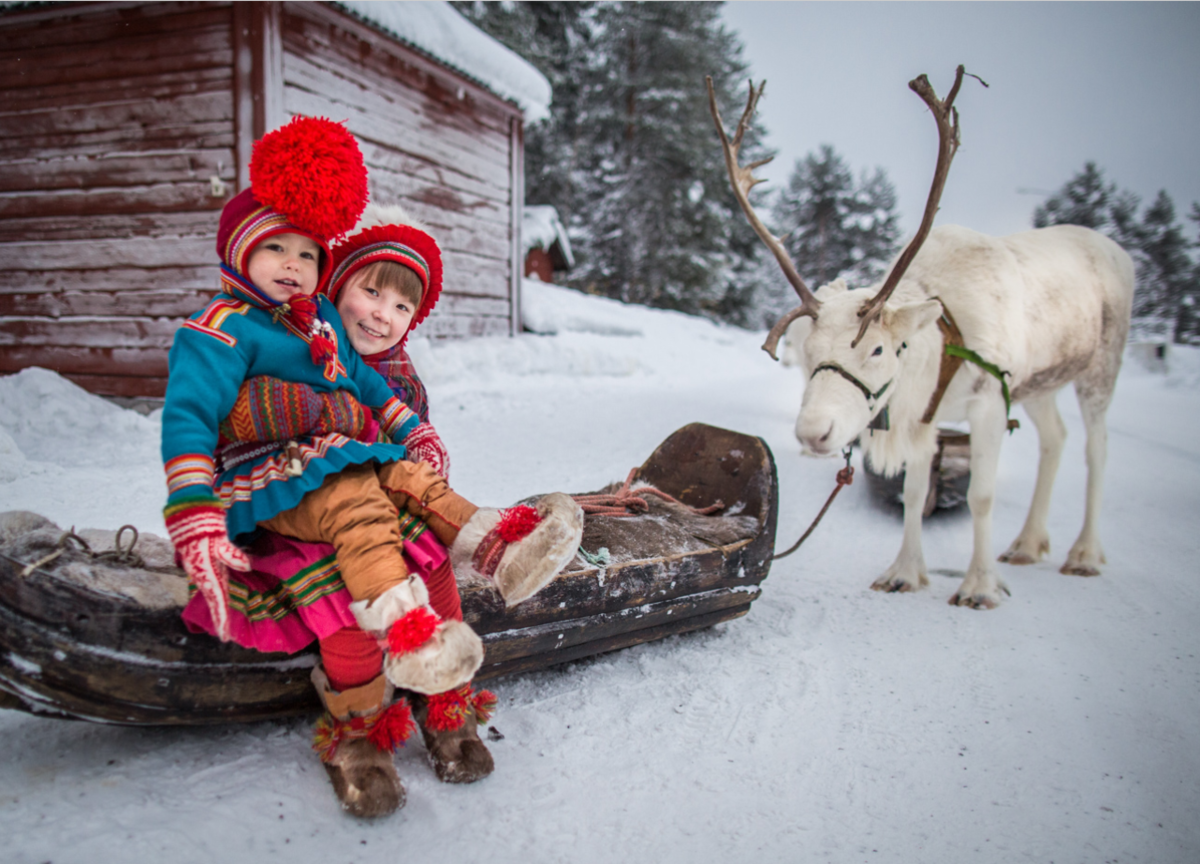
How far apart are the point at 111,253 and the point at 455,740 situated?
236 inches

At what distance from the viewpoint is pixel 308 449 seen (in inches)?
57.0

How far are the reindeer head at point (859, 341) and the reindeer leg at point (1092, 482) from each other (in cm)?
173

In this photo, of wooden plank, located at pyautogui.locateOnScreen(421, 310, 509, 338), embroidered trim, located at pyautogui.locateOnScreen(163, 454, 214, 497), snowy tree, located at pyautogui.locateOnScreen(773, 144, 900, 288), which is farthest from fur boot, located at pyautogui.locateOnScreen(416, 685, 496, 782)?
snowy tree, located at pyautogui.locateOnScreen(773, 144, 900, 288)

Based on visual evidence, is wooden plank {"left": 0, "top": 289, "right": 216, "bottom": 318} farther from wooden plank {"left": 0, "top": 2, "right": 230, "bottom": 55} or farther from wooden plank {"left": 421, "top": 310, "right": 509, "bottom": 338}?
wooden plank {"left": 421, "top": 310, "right": 509, "bottom": 338}

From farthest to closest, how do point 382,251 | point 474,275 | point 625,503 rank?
point 474,275
point 625,503
point 382,251

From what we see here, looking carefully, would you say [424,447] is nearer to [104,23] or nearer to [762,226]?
[762,226]

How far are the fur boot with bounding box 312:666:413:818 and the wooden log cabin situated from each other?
196 inches

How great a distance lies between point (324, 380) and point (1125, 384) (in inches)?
451

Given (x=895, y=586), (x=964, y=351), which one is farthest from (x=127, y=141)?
(x=895, y=586)

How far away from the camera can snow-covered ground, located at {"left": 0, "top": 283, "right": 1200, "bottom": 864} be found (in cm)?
136

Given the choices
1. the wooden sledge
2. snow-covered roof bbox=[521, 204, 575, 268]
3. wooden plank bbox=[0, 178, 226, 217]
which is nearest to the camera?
the wooden sledge

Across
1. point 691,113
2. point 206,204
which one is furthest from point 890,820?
point 691,113

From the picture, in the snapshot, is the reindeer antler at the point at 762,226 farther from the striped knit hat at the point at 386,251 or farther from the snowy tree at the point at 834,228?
the snowy tree at the point at 834,228

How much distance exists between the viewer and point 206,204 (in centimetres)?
518
